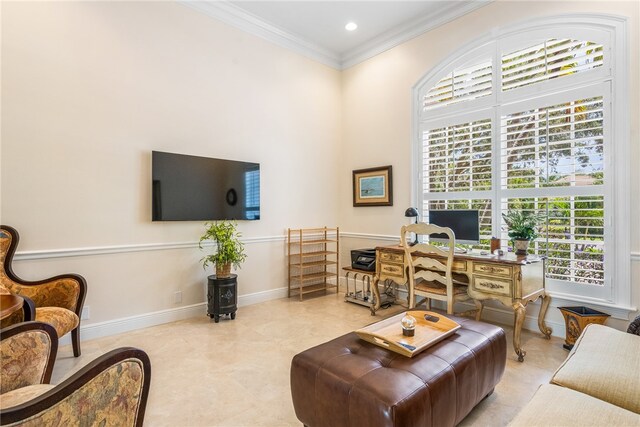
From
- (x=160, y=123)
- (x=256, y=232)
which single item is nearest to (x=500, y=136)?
(x=256, y=232)

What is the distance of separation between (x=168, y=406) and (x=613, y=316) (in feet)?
11.8

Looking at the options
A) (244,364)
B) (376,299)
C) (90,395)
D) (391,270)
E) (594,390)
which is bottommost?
(244,364)

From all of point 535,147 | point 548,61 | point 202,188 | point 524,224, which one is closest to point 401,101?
point 548,61

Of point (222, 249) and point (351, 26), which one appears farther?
point (351, 26)

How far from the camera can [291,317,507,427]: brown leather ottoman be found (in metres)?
1.35

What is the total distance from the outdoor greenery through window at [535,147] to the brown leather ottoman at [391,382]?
1.75m

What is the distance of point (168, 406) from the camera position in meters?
1.96

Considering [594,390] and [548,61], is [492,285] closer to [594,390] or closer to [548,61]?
[594,390]

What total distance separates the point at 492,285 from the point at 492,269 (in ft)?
0.46

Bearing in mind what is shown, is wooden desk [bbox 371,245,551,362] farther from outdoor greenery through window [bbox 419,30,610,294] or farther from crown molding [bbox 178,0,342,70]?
crown molding [bbox 178,0,342,70]

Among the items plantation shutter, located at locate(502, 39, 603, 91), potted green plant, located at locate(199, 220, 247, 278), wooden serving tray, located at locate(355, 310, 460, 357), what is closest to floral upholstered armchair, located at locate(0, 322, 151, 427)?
wooden serving tray, located at locate(355, 310, 460, 357)

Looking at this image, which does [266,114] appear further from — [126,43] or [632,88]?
[632,88]

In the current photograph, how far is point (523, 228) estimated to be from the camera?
9.91ft

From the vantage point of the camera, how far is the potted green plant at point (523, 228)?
2990mm
